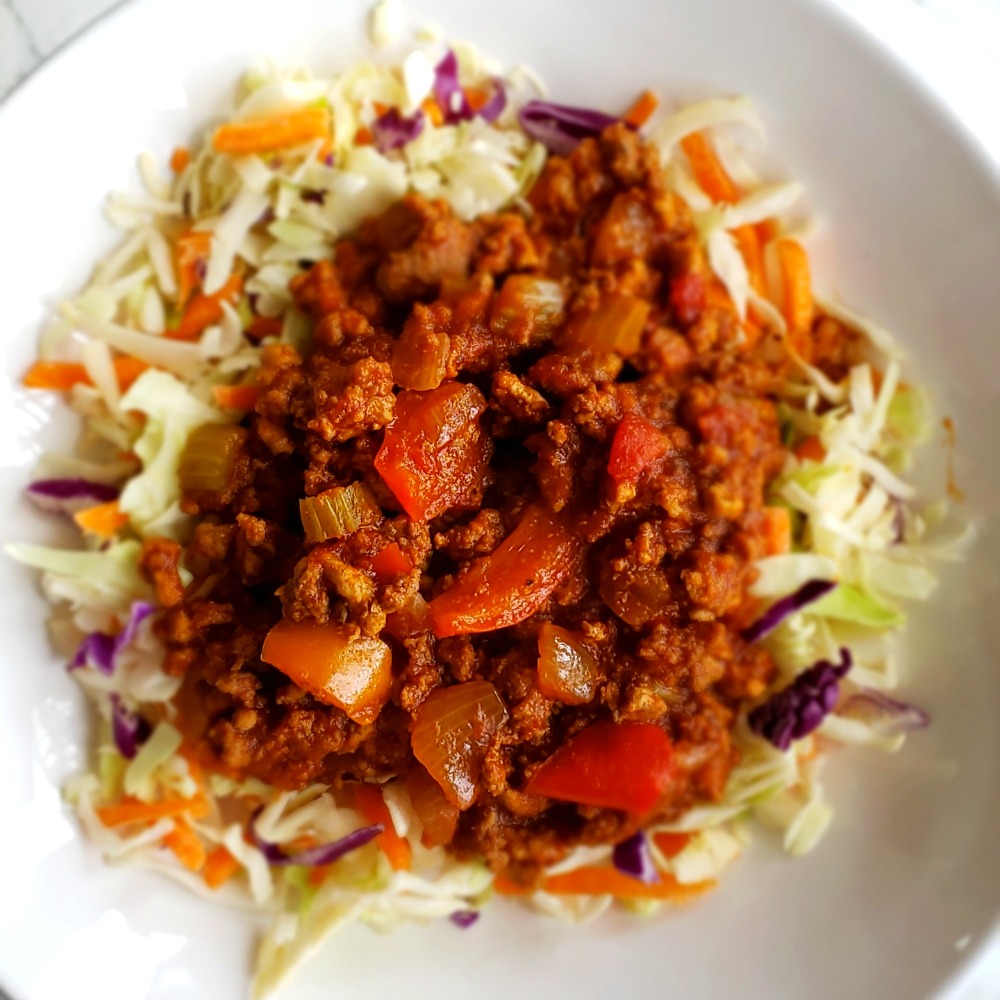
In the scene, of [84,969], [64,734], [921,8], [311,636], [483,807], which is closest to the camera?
[311,636]

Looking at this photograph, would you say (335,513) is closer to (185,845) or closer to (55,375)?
(55,375)

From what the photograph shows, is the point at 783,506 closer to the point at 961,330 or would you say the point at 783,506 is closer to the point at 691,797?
the point at 961,330

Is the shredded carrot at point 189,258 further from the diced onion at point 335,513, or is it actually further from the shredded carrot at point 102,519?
the diced onion at point 335,513

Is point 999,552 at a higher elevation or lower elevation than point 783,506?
higher

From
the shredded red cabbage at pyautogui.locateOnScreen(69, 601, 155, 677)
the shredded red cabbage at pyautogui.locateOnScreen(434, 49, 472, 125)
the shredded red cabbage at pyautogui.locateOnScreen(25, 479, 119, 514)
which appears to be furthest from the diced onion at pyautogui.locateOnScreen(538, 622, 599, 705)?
the shredded red cabbage at pyautogui.locateOnScreen(434, 49, 472, 125)

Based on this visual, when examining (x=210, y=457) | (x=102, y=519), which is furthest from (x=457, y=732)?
(x=102, y=519)

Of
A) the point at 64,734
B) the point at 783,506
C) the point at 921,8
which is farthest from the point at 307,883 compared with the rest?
the point at 921,8

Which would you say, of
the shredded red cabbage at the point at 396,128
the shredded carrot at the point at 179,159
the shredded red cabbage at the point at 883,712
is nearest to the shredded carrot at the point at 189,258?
the shredded carrot at the point at 179,159
